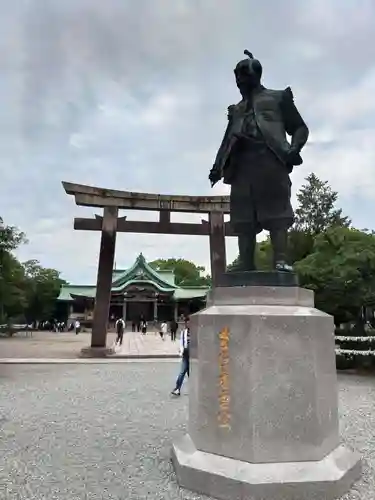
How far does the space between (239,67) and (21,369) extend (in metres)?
11.8

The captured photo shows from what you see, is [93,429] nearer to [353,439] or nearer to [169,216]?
[353,439]

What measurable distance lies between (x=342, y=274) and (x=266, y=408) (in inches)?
352

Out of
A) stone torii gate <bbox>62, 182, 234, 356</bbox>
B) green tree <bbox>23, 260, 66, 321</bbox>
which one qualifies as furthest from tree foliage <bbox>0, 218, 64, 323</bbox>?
stone torii gate <bbox>62, 182, 234, 356</bbox>

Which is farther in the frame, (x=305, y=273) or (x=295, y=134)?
(x=305, y=273)

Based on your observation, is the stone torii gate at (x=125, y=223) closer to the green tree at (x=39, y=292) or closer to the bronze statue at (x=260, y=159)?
the bronze statue at (x=260, y=159)

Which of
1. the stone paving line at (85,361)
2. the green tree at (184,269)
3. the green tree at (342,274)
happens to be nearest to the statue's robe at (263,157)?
the green tree at (342,274)

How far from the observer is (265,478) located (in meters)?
3.56

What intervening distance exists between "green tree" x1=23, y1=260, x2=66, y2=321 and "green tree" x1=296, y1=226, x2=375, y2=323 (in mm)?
32840

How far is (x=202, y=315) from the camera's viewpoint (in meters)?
4.18

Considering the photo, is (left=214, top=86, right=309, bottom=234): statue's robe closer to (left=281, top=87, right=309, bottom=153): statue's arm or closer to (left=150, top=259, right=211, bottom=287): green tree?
(left=281, top=87, right=309, bottom=153): statue's arm

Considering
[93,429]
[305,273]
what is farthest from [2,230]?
[93,429]

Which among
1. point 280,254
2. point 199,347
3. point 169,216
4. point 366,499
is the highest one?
point 169,216

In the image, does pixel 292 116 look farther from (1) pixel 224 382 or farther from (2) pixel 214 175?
(1) pixel 224 382

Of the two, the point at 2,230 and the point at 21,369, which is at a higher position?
the point at 2,230
